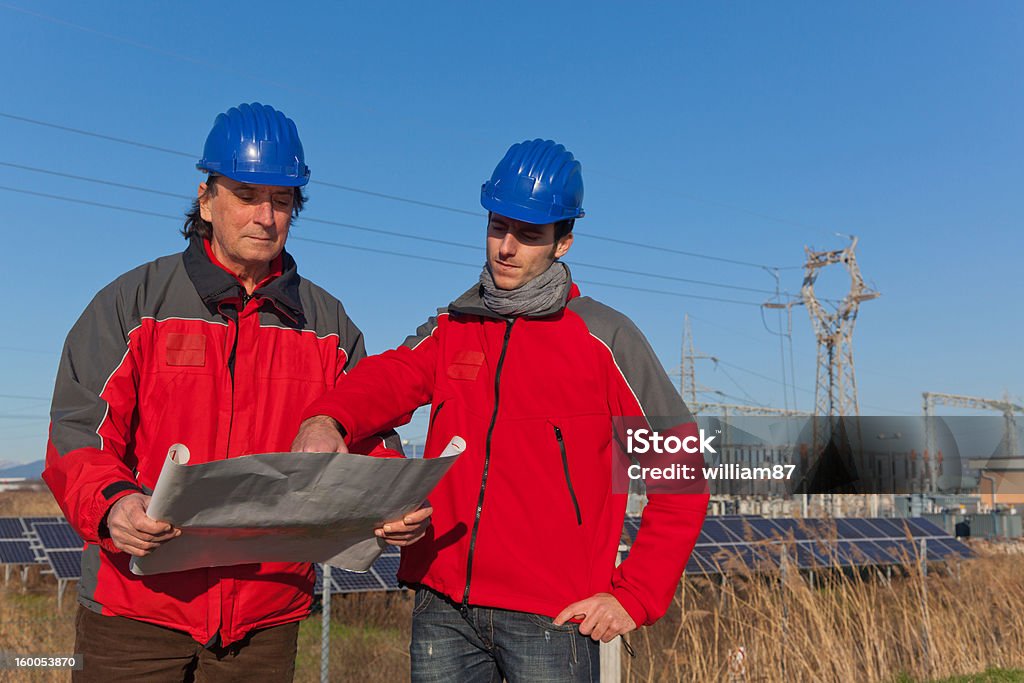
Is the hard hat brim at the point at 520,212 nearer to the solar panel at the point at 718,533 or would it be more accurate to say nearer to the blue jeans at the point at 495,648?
the blue jeans at the point at 495,648

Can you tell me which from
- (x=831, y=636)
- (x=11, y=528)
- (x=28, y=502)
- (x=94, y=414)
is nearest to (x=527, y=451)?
(x=94, y=414)

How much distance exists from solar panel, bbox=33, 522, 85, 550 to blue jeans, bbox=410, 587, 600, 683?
11239mm

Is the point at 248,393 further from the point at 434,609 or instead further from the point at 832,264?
the point at 832,264

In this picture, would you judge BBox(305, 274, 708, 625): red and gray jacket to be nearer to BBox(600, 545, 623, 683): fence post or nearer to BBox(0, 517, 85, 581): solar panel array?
BBox(600, 545, 623, 683): fence post

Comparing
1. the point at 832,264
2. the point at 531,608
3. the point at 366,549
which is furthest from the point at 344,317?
the point at 832,264

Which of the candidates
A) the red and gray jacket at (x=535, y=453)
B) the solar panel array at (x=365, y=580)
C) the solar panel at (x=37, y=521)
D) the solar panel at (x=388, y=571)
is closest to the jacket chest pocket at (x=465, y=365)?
the red and gray jacket at (x=535, y=453)

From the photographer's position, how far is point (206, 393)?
273 cm

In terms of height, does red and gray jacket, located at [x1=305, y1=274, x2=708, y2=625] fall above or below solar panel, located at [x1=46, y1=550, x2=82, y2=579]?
above

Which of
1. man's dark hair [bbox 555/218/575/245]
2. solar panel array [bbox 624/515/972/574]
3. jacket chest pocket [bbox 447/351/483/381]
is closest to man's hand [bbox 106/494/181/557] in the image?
jacket chest pocket [bbox 447/351/483/381]

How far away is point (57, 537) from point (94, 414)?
12278 mm

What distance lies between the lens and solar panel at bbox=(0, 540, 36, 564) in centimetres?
1305

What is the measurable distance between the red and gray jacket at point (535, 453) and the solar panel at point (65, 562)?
9.42 metres

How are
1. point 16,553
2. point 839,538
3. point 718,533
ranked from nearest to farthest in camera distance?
point 16,553 < point 839,538 < point 718,533

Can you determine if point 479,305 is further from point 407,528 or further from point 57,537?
point 57,537
